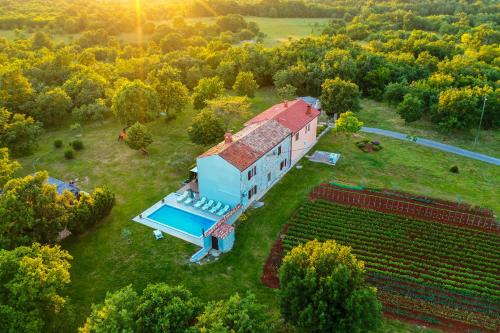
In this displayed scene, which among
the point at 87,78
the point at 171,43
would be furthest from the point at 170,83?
the point at 171,43

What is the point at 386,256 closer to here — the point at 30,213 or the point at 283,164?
the point at 283,164

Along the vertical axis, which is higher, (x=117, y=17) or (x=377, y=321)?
(x=117, y=17)

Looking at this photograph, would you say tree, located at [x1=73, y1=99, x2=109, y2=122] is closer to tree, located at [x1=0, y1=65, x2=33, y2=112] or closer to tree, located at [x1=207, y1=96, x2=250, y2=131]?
tree, located at [x1=0, y1=65, x2=33, y2=112]

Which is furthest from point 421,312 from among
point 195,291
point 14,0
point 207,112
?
Result: point 14,0

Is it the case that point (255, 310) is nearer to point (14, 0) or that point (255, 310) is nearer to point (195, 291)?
point (195, 291)

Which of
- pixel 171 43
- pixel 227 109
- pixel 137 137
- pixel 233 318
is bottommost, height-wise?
pixel 137 137

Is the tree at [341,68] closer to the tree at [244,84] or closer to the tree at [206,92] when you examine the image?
the tree at [244,84]

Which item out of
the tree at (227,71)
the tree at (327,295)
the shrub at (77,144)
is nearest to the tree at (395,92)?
the tree at (227,71)
